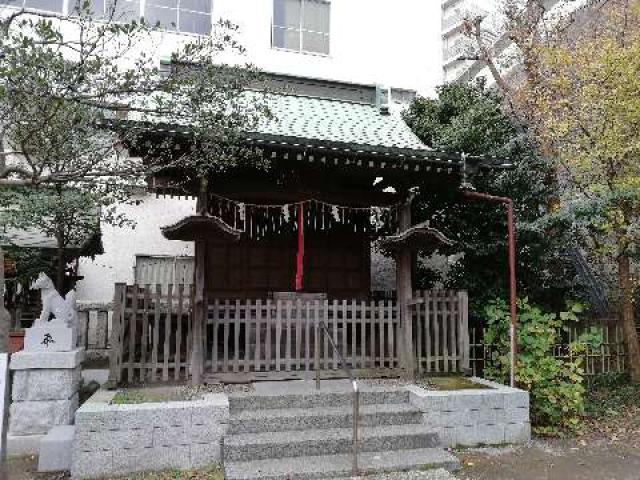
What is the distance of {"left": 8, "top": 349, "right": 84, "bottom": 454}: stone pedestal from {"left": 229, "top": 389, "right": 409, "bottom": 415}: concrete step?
2.45 m

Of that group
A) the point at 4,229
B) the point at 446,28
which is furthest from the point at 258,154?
the point at 446,28

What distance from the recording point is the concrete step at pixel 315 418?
6.39 meters

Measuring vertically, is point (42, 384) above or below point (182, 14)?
below

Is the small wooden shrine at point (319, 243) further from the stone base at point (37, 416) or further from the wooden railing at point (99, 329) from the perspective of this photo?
the wooden railing at point (99, 329)

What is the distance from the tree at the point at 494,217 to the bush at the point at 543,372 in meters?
1.69

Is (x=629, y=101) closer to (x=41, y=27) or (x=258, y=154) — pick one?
(x=258, y=154)

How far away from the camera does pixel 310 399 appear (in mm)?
7035

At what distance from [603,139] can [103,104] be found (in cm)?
898

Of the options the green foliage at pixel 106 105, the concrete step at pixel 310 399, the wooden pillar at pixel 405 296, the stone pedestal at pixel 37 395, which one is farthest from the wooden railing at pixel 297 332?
the green foliage at pixel 106 105

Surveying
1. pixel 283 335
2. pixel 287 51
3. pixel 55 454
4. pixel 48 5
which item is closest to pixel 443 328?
pixel 283 335

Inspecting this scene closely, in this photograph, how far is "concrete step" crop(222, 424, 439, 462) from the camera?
5.97 metres

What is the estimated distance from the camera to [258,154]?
290 inches

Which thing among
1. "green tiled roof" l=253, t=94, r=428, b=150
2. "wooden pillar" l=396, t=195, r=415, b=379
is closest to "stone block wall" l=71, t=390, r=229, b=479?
"wooden pillar" l=396, t=195, r=415, b=379

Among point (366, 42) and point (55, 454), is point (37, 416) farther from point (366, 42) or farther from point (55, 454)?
point (366, 42)
